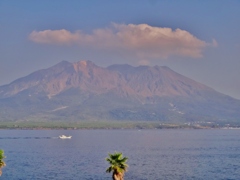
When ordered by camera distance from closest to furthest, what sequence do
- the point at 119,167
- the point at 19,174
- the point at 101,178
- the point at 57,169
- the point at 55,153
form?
the point at 119,167 → the point at 101,178 → the point at 19,174 → the point at 57,169 → the point at 55,153

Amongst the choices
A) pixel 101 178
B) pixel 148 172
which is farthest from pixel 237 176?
pixel 101 178

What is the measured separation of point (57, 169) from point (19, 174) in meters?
11.7

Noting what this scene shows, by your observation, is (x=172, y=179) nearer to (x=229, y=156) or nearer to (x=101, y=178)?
(x=101, y=178)

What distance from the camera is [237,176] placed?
114312 mm

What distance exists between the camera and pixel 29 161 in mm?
148750

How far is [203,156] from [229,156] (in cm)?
805

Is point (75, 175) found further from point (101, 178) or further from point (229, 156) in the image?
point (229, 156)

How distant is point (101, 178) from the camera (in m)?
110

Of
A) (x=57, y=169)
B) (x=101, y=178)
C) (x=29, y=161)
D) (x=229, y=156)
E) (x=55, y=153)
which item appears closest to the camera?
(x=101, y=178)

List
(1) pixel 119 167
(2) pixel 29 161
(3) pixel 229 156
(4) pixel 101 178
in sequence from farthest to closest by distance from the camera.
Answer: (3) pixel 229 156 < (2) pixel 29 161 < (4) pixel 101 178 < (1) pixel 119 167

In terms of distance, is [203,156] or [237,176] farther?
[203,156]

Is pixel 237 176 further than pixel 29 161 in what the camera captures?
No

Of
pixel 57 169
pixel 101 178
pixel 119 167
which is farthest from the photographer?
pixel 57 169

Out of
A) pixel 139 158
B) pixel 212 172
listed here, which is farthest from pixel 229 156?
pixel 212 172
